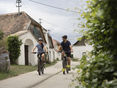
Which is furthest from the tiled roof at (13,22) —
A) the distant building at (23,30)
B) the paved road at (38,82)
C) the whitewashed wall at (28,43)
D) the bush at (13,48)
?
the paved road at (38,82)

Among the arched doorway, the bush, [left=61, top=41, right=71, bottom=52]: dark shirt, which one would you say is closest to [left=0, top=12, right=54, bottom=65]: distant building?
the arched doorway

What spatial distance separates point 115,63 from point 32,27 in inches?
1055

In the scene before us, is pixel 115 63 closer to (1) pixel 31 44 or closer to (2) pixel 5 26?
(1) pixel 31 44

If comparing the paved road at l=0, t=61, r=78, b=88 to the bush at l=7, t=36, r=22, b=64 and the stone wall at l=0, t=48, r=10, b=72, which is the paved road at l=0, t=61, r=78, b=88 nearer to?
the stone wall at l=0, t=48, r=10, b=72

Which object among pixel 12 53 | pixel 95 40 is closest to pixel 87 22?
pixel 95 40

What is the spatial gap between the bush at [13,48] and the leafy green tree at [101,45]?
17.6 meters

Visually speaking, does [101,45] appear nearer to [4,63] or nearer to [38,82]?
[38,82]

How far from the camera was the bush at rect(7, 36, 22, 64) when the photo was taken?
19.7 m

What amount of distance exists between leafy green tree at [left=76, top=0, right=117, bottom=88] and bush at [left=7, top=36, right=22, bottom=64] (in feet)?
57.8

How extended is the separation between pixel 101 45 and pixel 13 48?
1801 centimetres

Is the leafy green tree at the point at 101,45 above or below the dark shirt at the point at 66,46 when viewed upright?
above

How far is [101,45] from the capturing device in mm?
2512

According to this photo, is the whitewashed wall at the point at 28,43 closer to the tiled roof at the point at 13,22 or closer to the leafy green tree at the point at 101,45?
the tiled roof at the point at 13,22

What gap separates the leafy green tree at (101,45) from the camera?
5.45 ft
